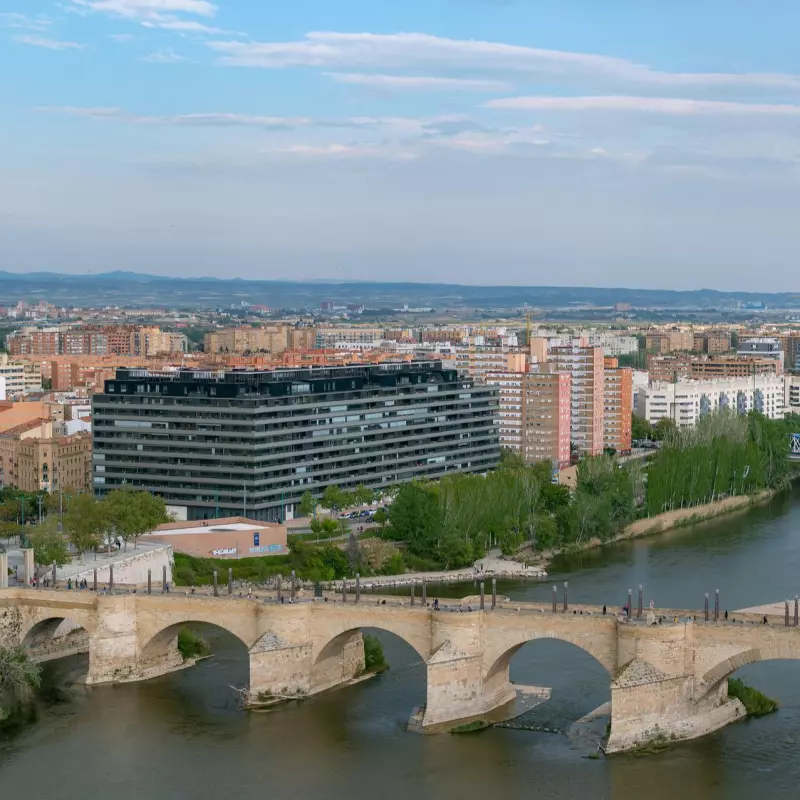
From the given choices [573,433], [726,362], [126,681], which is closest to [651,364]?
[726,362]

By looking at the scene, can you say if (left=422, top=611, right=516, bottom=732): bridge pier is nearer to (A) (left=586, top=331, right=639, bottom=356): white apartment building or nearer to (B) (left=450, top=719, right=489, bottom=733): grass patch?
(B) (left=450, top=719, right=489, bottom=733): grass patch

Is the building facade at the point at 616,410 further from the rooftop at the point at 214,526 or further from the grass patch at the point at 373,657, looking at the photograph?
the grass patch at the point at 373,657

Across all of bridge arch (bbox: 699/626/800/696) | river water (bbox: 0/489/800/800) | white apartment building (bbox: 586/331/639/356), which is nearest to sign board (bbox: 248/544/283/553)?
river water (bbox: 0/489/800/800)

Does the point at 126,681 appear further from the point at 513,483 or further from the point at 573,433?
the point at 573,433

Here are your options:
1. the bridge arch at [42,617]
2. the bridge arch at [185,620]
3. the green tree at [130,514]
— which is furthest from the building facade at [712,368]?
the bridge arch at [42,617]

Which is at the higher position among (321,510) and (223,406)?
(223,406)
